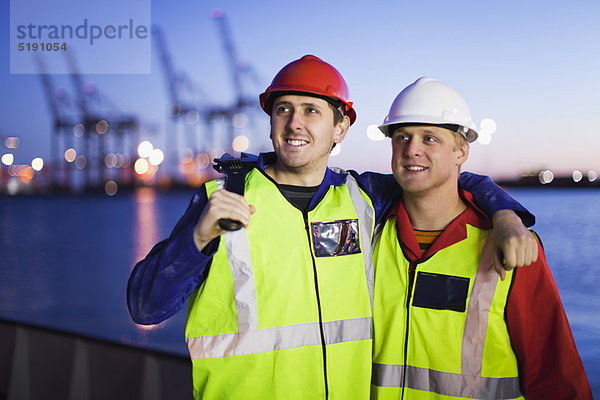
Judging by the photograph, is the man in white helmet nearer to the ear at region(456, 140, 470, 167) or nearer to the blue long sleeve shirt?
the ear at region(456, 140, 470, 167)

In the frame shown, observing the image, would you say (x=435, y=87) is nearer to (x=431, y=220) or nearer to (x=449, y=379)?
(x=431, y=220)

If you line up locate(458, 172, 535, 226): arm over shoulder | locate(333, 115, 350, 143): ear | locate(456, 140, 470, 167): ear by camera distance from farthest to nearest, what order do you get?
1. locate(333, 115, 350, 143): ear
2. locate(456, 140, 470, 167): ear
3. locate(458, 172, 535, 226): arm over shoulder

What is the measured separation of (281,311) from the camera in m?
1.77

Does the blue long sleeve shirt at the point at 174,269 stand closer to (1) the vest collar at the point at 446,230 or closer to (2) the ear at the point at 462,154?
(1) the vest collar at the point at 446,230

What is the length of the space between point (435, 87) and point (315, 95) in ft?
1.67

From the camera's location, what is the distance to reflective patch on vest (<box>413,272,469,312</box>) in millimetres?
1812

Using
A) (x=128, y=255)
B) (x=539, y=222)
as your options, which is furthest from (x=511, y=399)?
(x=539, y=222)

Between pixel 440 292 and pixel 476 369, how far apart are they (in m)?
0.31

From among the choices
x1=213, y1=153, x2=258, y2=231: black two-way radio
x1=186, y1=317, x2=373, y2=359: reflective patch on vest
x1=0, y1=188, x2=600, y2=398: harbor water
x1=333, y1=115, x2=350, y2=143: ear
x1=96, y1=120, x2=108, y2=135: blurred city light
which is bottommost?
x1=0, y1=188, x2=600, y2=398: harbor water

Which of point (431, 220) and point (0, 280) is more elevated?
point (431, 220)

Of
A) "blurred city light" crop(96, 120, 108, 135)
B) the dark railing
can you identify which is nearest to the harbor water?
the dark railing

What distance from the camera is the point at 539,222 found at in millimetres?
46188

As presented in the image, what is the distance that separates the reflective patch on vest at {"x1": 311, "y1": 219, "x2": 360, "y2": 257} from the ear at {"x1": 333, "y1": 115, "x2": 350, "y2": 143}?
0.40 metres

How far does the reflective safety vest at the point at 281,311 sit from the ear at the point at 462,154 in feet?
1.86
